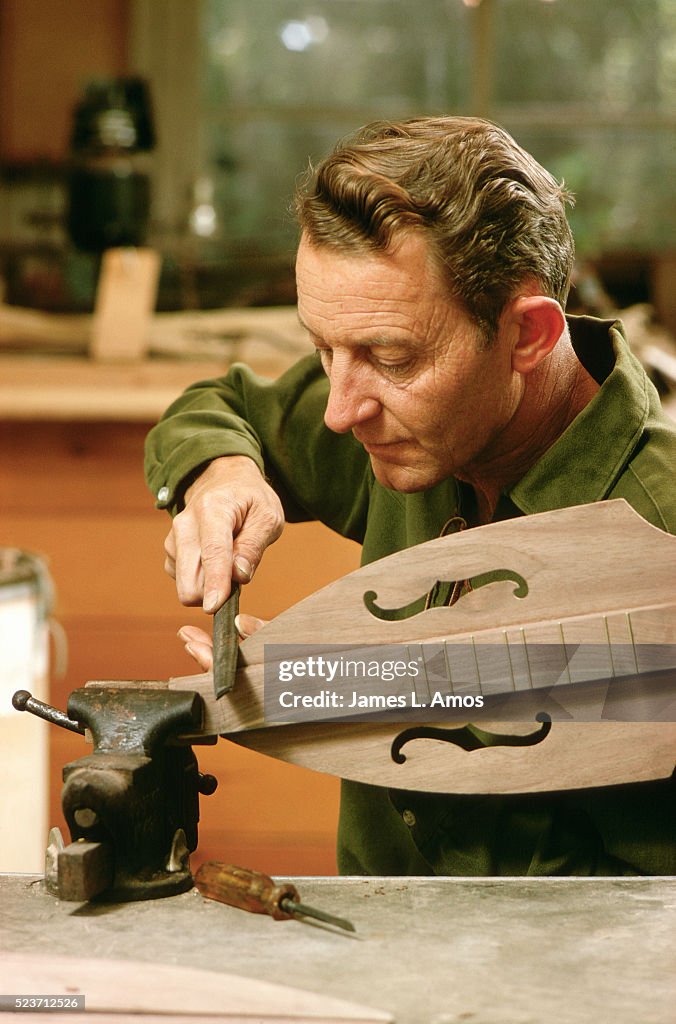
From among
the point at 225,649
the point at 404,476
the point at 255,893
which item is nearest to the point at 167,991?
the point at 255,893

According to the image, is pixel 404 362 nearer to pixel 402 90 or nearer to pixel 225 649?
pixel 225 649

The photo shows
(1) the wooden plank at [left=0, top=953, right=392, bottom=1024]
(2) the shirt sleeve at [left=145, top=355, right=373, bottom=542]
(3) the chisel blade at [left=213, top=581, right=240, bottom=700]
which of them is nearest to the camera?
(1) the wooden plank at [left=0, top=953, right=392, bottom=1024]

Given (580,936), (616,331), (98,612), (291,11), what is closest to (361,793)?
(580,936)

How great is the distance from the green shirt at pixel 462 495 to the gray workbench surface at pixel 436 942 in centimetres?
8

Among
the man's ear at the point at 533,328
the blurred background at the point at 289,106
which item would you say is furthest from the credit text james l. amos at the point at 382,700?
the blurred background at the point at 289,106

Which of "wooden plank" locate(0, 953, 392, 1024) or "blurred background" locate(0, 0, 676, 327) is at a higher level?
"blurred background" locate(0, 0, 676, 327)

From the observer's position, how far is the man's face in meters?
1.25

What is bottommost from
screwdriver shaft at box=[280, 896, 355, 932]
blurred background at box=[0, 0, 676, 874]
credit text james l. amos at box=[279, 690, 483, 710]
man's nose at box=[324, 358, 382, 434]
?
screwdriver shaft at box=[280, 896, 355, 932]

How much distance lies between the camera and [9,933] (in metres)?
1.09

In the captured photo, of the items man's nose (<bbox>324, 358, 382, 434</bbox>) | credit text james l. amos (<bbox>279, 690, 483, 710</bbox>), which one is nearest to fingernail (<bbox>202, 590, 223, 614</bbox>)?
credit text james l. amos (<bbox>279, 690, 483, 710</bbox>)

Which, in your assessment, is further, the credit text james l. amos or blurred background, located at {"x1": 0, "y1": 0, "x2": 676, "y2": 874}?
blurred background, located at {"x1": 0, "y1": 0, "x2": 676, "y2": 874}

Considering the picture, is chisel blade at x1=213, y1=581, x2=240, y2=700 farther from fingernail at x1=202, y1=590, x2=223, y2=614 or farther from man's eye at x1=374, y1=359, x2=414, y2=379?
man's eye at x1=374, y1=359, x2=414, y2=379

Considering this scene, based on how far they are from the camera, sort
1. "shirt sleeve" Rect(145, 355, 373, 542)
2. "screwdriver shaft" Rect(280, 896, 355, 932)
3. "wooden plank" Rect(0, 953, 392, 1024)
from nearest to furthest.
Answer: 1. "wooden plank" Rect(0, 953, 392, 1024)
2. "screwdriver shaft" Rect(280, 896, 355, 932)
3. "shirt sleeve" Rect(145, 355, 373, 542)

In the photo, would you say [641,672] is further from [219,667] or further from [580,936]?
[219,667]
